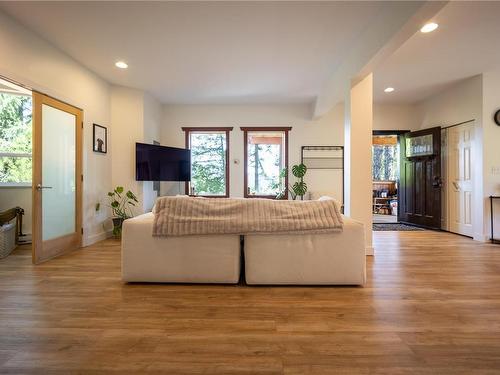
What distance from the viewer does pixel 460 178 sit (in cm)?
489

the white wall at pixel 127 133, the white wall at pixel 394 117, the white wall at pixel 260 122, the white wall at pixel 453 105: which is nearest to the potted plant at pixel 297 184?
the white wall at pixel 260 122

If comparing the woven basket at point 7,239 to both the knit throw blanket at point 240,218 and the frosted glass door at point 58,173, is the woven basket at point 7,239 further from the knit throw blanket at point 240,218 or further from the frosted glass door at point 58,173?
the knit throw blanket at point 240,218

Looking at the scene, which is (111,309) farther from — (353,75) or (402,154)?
(402,154)

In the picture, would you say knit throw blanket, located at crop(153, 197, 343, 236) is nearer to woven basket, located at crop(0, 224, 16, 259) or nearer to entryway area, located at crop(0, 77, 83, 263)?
entryway area, located at crop(0, 77, 83, 263)

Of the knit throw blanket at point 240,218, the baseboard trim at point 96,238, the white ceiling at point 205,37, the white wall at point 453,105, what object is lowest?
the baseboard trim at point 96,238

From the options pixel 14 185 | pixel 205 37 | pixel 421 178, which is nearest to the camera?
pixel 205 37

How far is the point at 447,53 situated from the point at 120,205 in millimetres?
5529

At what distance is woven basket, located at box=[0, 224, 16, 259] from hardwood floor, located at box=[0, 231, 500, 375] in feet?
3.08

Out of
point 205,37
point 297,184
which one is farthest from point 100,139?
point 297,184

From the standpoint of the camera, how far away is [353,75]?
10.9 feet

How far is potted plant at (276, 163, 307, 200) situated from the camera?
5777 millimetres

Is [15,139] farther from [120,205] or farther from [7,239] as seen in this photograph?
[120,205]

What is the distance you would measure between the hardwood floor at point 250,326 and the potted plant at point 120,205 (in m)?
1.82

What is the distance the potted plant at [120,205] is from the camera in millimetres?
4578
